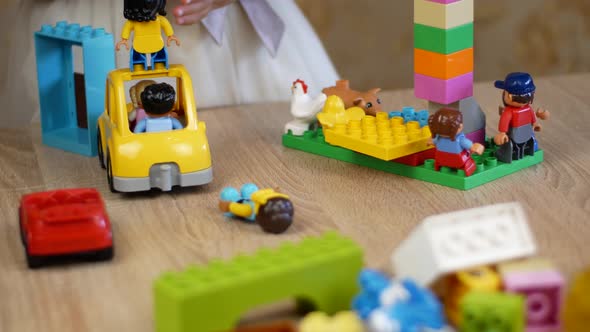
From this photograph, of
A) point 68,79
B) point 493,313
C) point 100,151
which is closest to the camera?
point 493,313

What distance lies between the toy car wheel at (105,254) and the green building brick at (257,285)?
6.9 inches

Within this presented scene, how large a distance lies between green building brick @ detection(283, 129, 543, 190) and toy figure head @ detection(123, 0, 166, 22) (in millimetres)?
268

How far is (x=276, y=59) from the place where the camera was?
5.21 ft

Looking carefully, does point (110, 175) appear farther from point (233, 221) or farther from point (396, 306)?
→ point (396, 306)

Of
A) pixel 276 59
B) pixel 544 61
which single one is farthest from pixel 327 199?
pixel 544 61

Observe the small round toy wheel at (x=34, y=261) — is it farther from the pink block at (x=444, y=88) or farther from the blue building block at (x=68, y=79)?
the pink block at (x=444, y=88)

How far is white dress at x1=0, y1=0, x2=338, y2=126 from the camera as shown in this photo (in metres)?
1.54

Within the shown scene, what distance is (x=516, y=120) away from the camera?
120 cm

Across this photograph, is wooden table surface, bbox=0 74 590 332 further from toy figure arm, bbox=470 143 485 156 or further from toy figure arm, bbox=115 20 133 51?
toy figure arm, bbox=115 20 133 51

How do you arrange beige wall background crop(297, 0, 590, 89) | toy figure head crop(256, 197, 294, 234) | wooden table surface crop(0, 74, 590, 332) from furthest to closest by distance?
beige wall background crop(297, 0, 590, 89)
toy figure head crop(256, 197, 294, 234)
wooden table surface crop(0, 74, 590, 332)

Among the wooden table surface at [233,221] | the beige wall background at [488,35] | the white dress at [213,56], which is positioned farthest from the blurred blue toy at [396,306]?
the beige wall background at [488,35]

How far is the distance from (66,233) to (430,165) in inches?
17.7

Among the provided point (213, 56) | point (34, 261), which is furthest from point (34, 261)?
point (213, 56)

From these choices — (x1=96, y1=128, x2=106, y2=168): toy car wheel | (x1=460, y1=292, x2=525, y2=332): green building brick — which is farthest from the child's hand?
(x1=460, y1=292, x2=525, y2=332): green building brick
